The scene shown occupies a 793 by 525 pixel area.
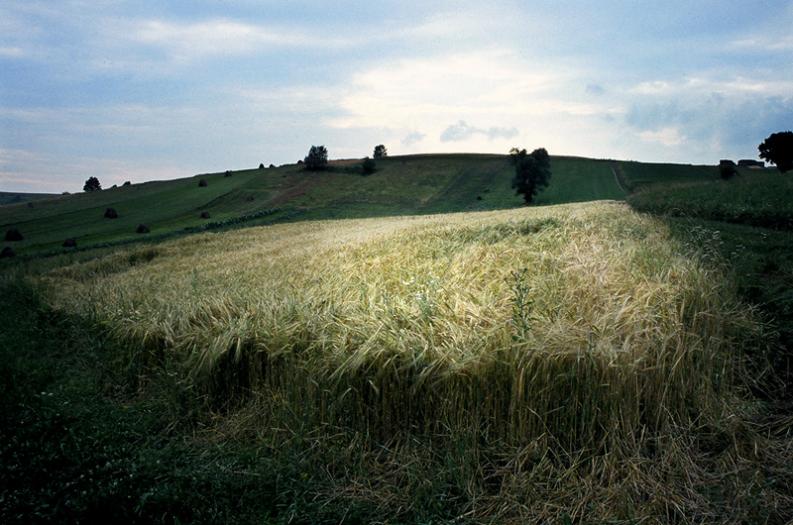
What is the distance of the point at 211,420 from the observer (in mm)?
4746

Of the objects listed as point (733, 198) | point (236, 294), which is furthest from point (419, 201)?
point (236, 294)

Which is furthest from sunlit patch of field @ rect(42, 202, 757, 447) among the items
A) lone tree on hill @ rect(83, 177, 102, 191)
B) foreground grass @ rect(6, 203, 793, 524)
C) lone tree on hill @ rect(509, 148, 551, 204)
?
lone tree on hill @ rect(83, 177, 102, 191)

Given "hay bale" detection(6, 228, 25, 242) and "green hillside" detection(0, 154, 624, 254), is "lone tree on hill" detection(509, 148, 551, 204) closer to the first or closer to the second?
"green hillside" detection(0, 154, 624, 254)

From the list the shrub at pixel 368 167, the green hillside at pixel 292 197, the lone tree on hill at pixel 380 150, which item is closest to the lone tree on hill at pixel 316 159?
the green hillside at pixel 292 197

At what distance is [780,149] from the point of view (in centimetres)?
3556

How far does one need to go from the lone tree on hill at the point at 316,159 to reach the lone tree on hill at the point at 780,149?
42552mm

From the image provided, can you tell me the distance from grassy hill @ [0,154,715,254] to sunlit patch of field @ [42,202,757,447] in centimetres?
2523

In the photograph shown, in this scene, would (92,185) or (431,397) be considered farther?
(92,185)

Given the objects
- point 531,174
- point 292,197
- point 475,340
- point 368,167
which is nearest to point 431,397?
point 475,340

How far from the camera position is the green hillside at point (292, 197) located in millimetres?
33781

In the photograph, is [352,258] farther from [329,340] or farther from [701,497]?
[701,497]

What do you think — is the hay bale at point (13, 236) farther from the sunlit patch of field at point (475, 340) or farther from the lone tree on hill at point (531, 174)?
the lone tree on hill at point (531, 174)

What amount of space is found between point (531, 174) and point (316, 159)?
2698cm

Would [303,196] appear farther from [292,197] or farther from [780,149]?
[780,149]
